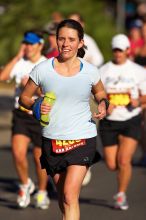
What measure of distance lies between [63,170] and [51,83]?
712mm

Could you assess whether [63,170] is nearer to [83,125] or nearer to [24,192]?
[83,125]

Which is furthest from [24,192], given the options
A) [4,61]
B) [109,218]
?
[4,61]

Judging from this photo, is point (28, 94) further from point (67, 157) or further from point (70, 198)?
point (70, 198)

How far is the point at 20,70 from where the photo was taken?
10039 millimetres

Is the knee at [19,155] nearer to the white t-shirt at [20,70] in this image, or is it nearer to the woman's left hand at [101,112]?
the white t-shirt at [20,70]

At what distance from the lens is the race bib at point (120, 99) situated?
9.84 meters

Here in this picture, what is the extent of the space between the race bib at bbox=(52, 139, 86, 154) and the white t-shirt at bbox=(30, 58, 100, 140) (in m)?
0.03

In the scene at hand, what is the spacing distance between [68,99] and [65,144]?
14.2 inches

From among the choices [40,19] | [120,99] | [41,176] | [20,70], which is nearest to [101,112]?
[120,99]

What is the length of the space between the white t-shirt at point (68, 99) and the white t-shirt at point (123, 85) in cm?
240

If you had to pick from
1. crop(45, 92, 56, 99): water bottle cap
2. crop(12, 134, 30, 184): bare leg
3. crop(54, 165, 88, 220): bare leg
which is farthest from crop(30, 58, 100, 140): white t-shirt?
crop(12, 134, 30, 184): bare leg

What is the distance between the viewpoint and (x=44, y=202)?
973 cm

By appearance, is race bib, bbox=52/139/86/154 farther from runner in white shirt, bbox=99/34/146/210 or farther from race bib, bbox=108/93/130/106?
race bib, bbox=108/93/130/106

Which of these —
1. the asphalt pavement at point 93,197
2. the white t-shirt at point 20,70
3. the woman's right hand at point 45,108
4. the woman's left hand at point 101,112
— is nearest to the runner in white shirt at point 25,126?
the white t-shirt at point 20,70
